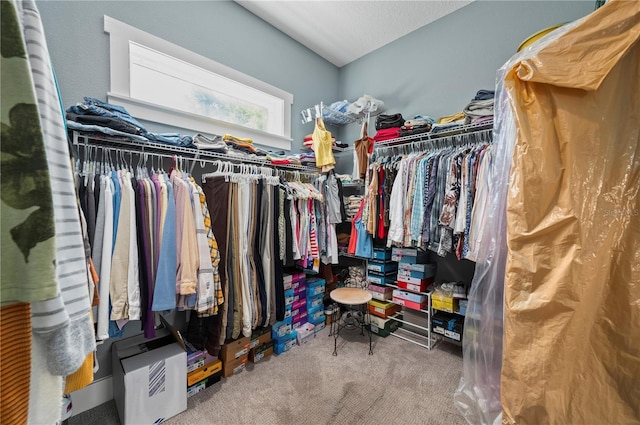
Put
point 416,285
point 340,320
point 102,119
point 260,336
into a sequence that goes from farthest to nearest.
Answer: point 340,320 → point 416,285 → point 260,336 → point 102,119

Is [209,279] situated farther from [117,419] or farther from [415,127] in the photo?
[415,127]

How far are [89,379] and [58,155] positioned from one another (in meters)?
0.53

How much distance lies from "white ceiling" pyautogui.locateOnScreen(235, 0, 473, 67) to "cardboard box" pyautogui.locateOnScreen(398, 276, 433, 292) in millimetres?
2540

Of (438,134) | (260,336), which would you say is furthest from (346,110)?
(260,336)

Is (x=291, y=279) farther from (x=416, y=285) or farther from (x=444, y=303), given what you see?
(x=444, y=303)

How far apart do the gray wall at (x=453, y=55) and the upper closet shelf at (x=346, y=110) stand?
24 cm

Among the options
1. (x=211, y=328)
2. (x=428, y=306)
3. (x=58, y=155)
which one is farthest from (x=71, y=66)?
(x=428, y=306)

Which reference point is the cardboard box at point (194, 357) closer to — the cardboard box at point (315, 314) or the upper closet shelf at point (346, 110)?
the cardboard box at point (315, 314)

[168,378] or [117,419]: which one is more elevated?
[168,378]

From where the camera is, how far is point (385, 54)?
2.97 metres

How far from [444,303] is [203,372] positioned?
6.25 ft

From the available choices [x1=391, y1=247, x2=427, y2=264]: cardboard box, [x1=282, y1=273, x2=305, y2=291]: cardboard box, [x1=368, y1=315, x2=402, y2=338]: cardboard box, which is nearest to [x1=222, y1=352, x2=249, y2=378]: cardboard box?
[x1=282, y1=273, x2=305, y2=291]: cardboard box

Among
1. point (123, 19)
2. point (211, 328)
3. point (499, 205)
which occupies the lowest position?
point (211, 328)

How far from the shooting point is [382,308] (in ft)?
8.14
